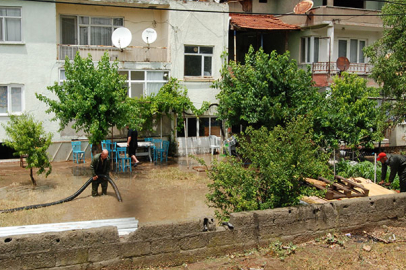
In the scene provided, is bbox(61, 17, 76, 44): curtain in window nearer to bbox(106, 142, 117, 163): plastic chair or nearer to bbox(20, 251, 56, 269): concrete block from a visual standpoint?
bbox(106, 142, 117, 163): plastic chair

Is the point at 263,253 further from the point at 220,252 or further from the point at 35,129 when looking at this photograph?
the point at 35,129

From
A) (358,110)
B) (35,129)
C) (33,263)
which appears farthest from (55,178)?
(358,110)

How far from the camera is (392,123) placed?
17734 millimetres

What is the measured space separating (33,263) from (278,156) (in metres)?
4.72

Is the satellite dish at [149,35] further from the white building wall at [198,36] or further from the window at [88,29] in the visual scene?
the window at [88,29]

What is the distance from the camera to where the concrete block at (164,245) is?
24.8ft

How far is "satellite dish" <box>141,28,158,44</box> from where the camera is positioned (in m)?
20.2

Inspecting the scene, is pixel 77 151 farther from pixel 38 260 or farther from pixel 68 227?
pixel 38 260

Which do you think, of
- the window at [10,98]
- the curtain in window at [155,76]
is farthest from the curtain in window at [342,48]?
the window at [10,98]

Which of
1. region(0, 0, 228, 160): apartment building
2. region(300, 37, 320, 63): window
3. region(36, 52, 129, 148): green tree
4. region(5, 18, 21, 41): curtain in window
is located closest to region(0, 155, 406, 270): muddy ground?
region(36, 52, 129, 148): green tree

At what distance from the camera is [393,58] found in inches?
655

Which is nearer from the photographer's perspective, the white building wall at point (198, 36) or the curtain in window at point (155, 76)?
the curtain in window at point (155, 76)

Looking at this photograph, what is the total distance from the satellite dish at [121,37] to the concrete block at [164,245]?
527 inches

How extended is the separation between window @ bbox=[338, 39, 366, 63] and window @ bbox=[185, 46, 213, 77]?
7.78m
